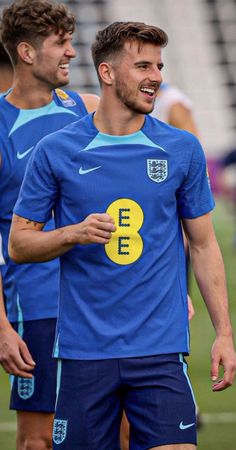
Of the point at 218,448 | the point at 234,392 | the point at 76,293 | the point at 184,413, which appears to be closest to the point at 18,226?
the point at 76,293

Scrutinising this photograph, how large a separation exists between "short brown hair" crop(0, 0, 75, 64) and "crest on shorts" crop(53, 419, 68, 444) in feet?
5.89

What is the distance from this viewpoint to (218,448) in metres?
7.21

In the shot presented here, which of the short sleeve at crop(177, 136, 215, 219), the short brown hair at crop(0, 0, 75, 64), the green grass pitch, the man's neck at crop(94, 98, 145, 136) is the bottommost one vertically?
the green grass pitch

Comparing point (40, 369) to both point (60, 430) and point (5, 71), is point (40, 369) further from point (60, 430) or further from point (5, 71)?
point (5, 71)

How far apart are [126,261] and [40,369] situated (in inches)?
43.8

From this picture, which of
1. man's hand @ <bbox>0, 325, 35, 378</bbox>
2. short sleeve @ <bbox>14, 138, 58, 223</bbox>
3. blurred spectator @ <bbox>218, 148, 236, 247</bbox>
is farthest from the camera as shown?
blurred spectator @ <bbox>218, 148, 236, 247</bbox>

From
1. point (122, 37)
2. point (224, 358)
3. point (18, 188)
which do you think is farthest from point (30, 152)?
point (224, 358)

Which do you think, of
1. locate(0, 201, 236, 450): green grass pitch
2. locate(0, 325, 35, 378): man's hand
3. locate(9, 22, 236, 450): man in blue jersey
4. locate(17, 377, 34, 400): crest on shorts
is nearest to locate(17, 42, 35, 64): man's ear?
locate(9, 22, 236, 450): man in blue jersey

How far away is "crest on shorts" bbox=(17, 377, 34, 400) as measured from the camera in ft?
17.6

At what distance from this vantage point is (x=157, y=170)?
4.45m

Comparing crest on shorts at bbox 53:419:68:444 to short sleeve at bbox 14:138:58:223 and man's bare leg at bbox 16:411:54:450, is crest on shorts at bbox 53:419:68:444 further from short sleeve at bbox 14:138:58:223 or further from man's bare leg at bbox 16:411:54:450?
man's bare leg at bbox 16:411:54:450

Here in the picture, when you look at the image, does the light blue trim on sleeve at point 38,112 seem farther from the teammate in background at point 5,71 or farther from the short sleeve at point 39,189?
the short sleeve at point 39,189

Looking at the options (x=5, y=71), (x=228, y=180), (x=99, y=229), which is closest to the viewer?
(x=99, y=229)

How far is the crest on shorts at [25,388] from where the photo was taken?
211 inches
